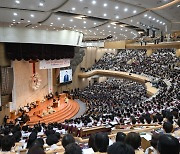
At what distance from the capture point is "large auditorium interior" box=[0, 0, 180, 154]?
5.07 metres

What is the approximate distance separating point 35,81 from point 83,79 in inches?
466

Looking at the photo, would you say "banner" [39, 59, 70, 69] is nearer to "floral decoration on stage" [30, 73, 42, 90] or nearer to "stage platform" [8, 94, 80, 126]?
"floral decoration on stage" [30, 73, 42, 90]

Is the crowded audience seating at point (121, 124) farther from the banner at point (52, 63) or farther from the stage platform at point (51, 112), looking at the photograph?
the banner at point (52, 63)

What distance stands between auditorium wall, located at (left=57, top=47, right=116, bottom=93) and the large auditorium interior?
141 mm

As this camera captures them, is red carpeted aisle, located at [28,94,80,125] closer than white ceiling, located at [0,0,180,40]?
No

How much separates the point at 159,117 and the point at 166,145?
5.64 m

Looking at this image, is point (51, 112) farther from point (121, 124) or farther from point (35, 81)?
point (121, 124)

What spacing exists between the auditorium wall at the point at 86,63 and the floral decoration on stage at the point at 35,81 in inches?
178

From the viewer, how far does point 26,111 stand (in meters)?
19.2

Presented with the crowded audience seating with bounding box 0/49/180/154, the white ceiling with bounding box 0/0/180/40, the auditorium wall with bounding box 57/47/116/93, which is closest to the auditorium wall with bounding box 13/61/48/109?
the auditorium wall with bounding box 57/47/116/93

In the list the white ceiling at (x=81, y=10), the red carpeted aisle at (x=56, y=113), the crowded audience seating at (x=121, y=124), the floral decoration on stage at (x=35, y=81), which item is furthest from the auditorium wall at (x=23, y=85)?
the crowded audience seating at (x=121, y=124)

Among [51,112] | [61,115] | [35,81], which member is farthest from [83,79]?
[51,112]

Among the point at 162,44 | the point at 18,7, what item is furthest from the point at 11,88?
the point at 162,44

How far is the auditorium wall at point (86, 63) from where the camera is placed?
1191 inches
